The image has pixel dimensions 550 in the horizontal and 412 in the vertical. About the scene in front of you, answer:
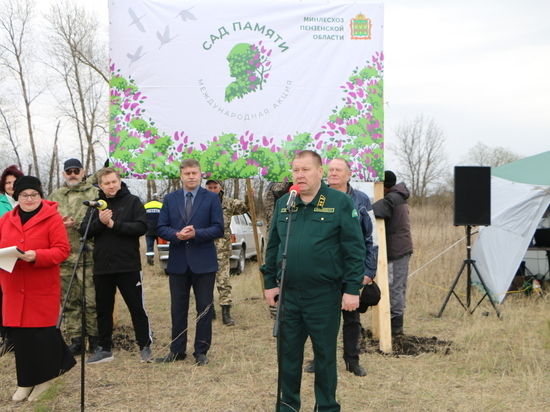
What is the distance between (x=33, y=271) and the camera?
14.7ft

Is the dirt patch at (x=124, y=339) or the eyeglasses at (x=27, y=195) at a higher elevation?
the eyeglasses at (x=27, y=195)

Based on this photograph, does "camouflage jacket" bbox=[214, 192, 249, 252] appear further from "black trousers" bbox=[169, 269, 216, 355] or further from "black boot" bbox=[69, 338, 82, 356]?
"black boot" bbox=[69, 338, 82, 356]

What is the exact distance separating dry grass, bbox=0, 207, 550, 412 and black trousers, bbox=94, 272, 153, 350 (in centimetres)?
27

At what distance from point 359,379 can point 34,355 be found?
274 cm

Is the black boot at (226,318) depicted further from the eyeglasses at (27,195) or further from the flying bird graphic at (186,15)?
the flying bird graphic at (186,15)

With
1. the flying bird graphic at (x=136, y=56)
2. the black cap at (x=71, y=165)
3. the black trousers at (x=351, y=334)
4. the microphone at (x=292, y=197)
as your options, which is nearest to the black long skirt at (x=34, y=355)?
the black cap at (x=71, y=165)

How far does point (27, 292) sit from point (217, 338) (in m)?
2.67

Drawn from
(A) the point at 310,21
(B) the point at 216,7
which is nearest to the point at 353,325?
(A) the point at 310,21

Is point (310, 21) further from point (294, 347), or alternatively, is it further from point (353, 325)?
point (294, 347)

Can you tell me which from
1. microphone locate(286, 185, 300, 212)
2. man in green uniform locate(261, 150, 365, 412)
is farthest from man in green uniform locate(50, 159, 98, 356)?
microphone locate(286, 185, 300, 212)

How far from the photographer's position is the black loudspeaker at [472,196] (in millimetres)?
7879

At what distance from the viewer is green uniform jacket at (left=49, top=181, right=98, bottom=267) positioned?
5824 mm

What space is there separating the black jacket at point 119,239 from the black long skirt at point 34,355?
1.00 meters

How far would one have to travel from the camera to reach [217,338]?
6.63 meters
